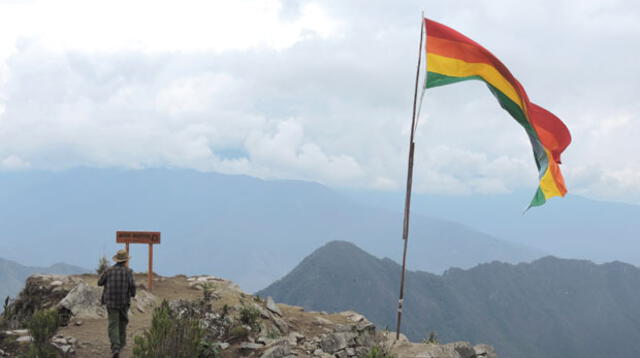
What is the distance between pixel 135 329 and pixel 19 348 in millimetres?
3081

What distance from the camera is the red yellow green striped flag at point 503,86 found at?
41.4 feet

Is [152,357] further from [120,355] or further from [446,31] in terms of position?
[446,31]

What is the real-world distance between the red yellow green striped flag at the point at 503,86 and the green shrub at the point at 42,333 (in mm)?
10257

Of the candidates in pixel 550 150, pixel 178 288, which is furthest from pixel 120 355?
pixel 550 150

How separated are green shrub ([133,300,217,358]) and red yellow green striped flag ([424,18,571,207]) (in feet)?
25.5

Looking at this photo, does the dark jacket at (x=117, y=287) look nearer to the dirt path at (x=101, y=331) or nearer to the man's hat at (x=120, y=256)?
the man's hat at (x=120, y=256)

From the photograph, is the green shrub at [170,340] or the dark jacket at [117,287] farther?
the dark jacket at [117,287]

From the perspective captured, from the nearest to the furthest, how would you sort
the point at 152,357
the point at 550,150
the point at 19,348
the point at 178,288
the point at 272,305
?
the point at 152,357 < the point at 19,348 < the point at 550,150 < the point at 272,305 < the point at 178,288

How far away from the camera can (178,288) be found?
66.1ft

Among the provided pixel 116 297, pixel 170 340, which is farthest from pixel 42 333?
pixel 170 340

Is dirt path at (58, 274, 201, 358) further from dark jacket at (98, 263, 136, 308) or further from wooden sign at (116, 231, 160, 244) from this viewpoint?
wooden sign at (116, 231, 160, 244)

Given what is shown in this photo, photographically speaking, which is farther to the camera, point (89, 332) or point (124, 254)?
point (89, 332)

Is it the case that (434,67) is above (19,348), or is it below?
above

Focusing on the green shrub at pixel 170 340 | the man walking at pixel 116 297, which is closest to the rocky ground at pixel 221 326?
the man walking at pixel 116 297
